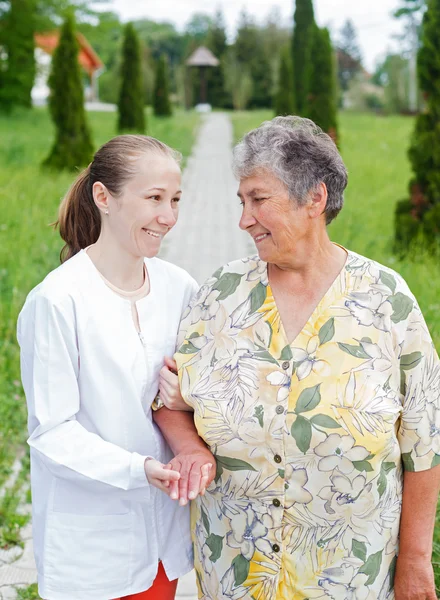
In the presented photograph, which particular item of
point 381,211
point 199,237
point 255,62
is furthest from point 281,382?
point 255,62

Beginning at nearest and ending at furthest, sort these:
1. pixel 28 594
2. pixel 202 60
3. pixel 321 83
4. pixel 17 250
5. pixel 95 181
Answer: pixel 95 181 < pixel 28 594 < pixel 17 250 < pixel 321 83 < pixel 202 60

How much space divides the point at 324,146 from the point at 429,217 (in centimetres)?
653

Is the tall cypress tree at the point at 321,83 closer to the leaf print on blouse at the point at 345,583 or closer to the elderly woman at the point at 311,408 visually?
the elderly woman at the point at 311,408

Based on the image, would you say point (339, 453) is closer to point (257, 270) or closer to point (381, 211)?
point (257, 270)

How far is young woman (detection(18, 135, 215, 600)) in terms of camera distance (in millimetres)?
1767

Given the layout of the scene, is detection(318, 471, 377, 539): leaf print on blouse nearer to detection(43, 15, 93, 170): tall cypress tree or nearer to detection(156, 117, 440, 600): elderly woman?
detection(156, 117, 440, 600): elderly woman

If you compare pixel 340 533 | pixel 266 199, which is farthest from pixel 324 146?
pixel 340 533

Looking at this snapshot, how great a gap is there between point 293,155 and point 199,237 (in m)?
8.27

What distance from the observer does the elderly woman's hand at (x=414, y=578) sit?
1938 mm

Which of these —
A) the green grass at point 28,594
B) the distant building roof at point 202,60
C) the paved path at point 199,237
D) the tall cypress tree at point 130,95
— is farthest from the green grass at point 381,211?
the distant building roof at point 202,60

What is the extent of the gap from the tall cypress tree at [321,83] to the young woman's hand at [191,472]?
1450cm

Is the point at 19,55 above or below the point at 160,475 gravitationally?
above

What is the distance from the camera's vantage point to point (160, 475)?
177 cm

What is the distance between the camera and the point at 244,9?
5156 centimetres
